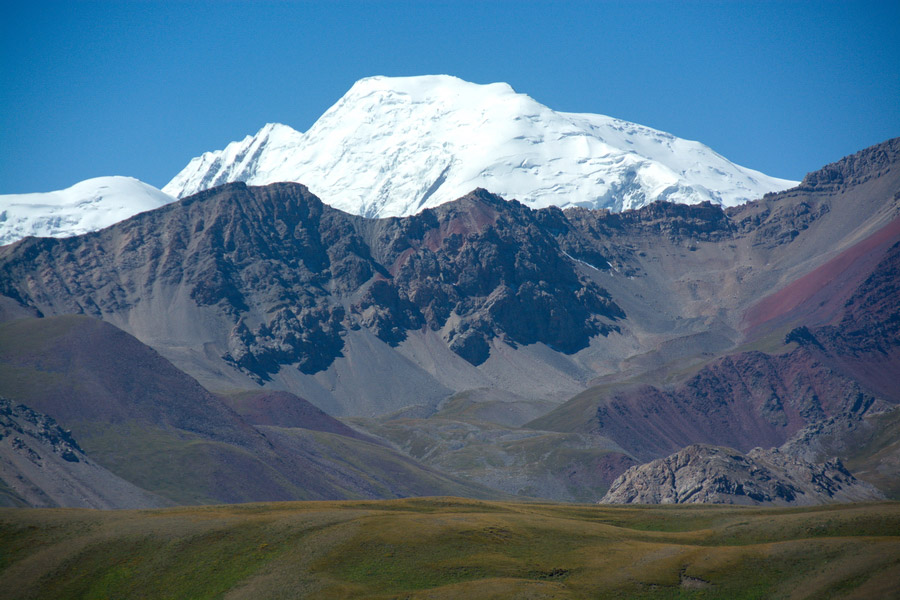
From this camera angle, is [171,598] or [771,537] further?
[771,537]

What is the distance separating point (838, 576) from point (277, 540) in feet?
187

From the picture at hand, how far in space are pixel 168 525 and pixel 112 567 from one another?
951cm

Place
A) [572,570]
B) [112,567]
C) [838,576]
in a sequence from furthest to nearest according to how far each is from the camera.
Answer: [112,567] → [572,570] → [838,576]

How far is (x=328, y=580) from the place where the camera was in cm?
9850

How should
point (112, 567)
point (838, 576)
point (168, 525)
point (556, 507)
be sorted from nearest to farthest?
1. point (838, 576)
2. point (112, 567)
3. point (168, 525)
4. point (556, 507)

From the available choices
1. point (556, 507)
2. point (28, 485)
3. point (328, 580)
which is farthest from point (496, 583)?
point (28, 485)

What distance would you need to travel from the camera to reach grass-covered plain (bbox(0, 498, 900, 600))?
91.9 meters

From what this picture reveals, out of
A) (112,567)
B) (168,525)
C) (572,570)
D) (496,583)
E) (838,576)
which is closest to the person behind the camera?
(838,576)

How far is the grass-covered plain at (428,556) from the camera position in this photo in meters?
91.9

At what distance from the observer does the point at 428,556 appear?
103 metres

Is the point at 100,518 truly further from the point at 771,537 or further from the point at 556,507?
the point at 771,537

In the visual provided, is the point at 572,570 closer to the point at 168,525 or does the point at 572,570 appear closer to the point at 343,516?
the point at 343,516

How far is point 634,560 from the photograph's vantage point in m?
99.9

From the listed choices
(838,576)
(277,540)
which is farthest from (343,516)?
(838,576)
